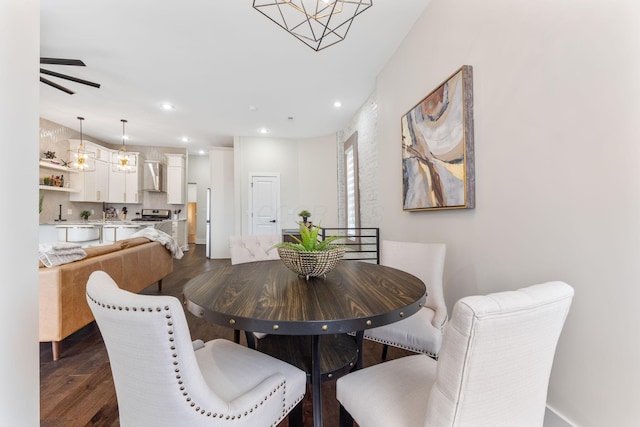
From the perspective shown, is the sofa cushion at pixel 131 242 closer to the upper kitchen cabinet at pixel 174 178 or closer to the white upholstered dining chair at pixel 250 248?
the white upholstered dining chair at pixel 250 248

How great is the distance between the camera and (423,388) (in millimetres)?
938

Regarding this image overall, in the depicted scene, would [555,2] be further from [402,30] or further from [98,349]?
[98,349]

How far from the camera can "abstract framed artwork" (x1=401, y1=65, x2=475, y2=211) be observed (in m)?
1.74

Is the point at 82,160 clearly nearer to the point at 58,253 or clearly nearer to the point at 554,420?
the point at 58,253

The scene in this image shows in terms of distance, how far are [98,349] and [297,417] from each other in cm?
203

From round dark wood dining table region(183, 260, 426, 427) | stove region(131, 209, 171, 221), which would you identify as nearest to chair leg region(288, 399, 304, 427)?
round dark wood dining table region(183, 260, 426, 427)

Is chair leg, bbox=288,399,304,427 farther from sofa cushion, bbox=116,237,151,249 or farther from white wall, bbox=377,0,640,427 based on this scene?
sofa cushion, bbox=116,237,151,249

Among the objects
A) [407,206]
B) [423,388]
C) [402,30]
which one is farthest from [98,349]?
[402,30]

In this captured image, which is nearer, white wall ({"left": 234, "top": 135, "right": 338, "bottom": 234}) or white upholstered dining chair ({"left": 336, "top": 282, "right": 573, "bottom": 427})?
white upholstered dining chair ({"left": 336, "top": 282, "right": 573, "bottom": 427})

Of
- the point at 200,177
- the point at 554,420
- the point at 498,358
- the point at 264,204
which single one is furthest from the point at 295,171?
the point at 498,358

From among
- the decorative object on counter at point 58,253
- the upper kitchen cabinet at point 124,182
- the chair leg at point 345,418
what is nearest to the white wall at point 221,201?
the upper kitchen cabinet at point 124,182

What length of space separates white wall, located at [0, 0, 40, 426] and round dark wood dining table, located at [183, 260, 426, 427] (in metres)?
0.49

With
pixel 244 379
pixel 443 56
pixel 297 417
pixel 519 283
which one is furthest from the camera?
pixel 443 56

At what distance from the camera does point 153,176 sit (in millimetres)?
6805
